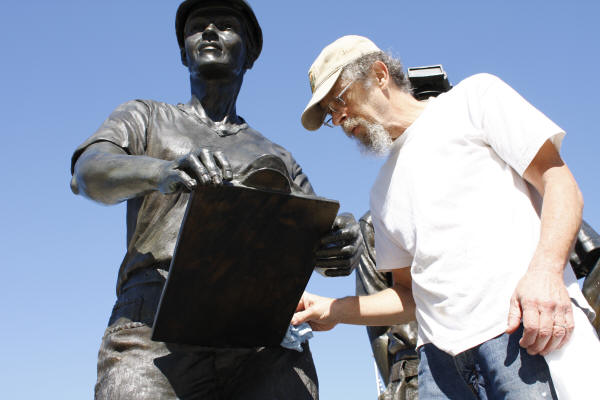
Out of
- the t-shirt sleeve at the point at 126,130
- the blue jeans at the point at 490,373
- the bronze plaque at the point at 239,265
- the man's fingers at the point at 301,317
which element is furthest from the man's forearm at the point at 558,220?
the t-shirt sleeve at the point at 126,130

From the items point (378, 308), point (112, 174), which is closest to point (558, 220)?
point (378, 308)

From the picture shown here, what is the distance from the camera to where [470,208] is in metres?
2.51

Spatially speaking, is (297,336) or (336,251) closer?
(336,251)

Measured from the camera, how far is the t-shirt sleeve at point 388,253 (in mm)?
2973

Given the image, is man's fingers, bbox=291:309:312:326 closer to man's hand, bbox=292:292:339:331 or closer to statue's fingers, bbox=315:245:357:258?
man's hand, bbox=292:292:339:331

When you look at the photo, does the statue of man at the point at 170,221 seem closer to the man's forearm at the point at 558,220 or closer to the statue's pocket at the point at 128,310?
the statue's pocket at the point at 128,310

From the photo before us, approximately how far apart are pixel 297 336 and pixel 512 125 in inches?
48.2

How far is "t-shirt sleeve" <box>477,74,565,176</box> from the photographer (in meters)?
2.39

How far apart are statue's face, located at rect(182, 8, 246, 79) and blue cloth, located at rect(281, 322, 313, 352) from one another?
49.5 inches

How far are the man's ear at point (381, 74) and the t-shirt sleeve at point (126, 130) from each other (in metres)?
1.04

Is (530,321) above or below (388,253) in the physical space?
below

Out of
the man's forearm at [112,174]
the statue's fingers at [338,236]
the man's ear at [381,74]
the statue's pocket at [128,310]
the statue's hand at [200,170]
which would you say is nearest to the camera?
the statue's hand at [200,170]

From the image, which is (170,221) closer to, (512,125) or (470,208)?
(470,208)

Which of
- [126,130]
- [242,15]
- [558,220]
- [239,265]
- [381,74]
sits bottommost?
[239,265]
